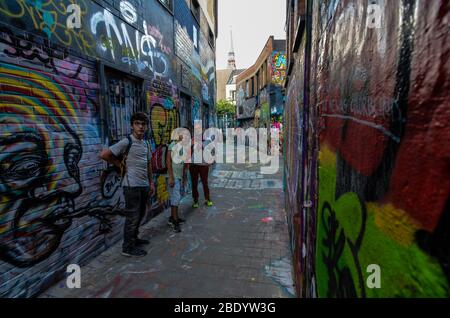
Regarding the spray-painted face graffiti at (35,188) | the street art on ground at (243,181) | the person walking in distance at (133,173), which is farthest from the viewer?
the street art on ground at (243,181)

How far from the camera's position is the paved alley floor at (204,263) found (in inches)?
112

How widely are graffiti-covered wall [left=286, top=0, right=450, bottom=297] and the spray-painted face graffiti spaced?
285 cm

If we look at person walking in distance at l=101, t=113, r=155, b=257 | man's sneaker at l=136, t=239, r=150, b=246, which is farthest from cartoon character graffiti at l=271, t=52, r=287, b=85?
man's sneaker at l=136, t=239, r=150, b=246

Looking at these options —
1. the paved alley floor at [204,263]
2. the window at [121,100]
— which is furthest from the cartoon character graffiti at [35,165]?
the window at [121,100]

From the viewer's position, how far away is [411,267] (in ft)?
2.09

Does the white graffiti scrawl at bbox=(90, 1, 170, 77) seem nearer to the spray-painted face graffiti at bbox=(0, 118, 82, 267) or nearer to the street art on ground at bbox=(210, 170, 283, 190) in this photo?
the spray-painted face graffiti at bbox=(0, 118, 82, 267)

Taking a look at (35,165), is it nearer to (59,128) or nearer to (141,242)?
(59,128)

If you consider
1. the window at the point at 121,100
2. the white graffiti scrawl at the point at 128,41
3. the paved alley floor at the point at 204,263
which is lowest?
the paved alley floor at the point at 204,263

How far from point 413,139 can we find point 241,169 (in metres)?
11.0

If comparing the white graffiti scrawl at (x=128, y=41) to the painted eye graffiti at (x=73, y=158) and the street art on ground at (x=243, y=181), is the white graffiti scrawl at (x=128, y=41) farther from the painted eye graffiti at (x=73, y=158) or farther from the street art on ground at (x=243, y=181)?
the street art on ground at (x=243, y=181)

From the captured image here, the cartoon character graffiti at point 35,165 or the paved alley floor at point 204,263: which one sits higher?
the cartoon character graffiti at point 35,165

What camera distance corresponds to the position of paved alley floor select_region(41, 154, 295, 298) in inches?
112

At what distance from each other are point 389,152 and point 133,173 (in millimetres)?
3402

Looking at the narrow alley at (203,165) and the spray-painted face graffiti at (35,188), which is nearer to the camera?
the narrow alley at (203,165)
